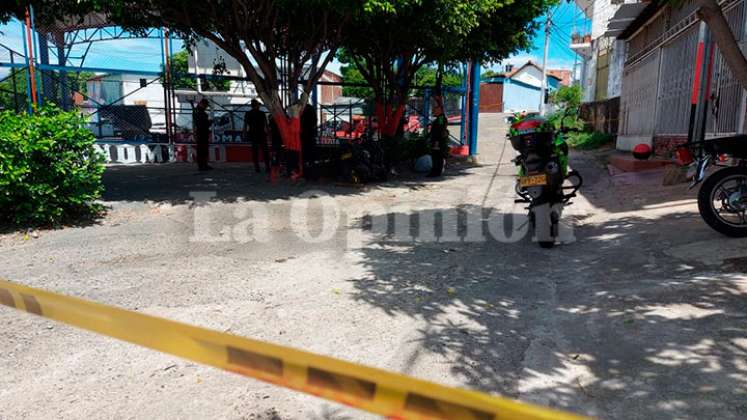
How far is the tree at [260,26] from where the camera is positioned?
9266mm

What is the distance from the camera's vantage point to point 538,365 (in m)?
2.95

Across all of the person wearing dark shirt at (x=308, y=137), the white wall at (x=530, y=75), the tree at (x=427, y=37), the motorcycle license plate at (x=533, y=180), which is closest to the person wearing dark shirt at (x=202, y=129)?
the person wearing dark shirt at (x=308, y=137)

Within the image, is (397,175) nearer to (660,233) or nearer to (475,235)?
(475,235)

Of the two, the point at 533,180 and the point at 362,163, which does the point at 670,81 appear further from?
the point at 533,180

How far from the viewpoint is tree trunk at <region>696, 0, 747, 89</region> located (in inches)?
165

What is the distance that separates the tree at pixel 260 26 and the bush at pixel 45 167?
10.3 feet

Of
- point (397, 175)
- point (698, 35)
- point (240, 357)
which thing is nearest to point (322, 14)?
point (397, 175)

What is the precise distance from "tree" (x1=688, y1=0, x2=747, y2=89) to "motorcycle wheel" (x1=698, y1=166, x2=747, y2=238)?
3.07ft

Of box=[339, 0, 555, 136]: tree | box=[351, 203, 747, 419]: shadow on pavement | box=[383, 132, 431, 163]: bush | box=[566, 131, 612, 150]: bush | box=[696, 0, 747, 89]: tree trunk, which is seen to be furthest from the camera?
box=[566, 131, 612, 150]: bush

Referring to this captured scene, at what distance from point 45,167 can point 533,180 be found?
583 centimetres

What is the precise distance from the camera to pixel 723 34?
4215 millimetres

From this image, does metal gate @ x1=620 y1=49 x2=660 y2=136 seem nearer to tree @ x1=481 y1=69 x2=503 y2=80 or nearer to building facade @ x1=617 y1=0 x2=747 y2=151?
building facade @ x1=617 y1=0 x2=747 y2=151

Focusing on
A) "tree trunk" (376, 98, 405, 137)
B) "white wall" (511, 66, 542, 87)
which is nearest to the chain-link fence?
"tree trunk" (376, 98, 405, 137)

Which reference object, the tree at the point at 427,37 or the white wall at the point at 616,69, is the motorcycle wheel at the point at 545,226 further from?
the white wall at the point at 616,69
